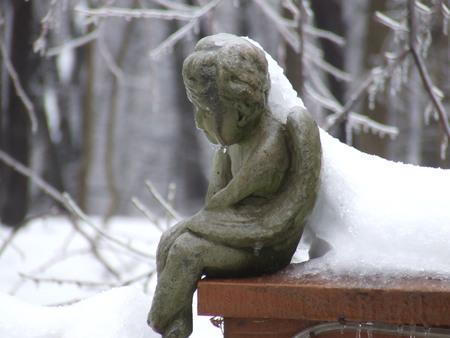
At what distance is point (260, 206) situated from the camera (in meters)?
1.65

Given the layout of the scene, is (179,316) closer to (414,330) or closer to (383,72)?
(414,330)

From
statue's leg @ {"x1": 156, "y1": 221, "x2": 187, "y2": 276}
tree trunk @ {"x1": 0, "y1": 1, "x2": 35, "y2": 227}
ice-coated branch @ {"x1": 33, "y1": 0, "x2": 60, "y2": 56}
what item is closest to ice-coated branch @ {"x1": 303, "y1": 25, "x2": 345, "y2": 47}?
ice-coated branch @ {"x1": 33, "y1": 0, "x2": 60, "y2": 56}

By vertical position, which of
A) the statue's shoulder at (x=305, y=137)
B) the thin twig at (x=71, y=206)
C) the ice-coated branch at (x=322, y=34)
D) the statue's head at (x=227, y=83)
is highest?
the statue's head at (x=227, y=83)

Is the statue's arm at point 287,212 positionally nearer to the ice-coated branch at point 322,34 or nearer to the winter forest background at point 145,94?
the winter forest background at point 145,94

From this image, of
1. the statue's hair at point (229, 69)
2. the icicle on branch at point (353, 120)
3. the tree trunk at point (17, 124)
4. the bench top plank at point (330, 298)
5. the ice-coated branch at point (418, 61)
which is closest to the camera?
the bench top plank at point (330, 298)

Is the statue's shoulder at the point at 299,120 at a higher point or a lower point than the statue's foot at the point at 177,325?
higher

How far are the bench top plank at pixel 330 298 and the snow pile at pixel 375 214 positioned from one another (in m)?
0.08

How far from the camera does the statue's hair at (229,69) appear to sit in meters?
1.57

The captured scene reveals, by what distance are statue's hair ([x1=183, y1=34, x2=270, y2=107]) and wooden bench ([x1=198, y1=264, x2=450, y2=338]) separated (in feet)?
1.55

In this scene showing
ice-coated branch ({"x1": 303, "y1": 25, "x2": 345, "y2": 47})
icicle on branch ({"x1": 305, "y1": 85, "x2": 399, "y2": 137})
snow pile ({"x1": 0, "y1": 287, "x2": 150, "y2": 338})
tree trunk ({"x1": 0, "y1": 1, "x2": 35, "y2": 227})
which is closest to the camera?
snow pile ({"x1": 0, "y1": 287, "x2": 150, "y2": 338})

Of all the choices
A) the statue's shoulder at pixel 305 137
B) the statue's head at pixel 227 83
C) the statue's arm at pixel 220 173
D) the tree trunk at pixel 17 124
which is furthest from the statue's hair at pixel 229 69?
the tree trunk at pixel 17 124

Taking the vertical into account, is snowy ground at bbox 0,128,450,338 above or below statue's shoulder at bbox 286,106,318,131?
below

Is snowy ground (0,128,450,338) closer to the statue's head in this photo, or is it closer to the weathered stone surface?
the weathered stone surface

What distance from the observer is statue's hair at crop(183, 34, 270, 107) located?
1.57m
